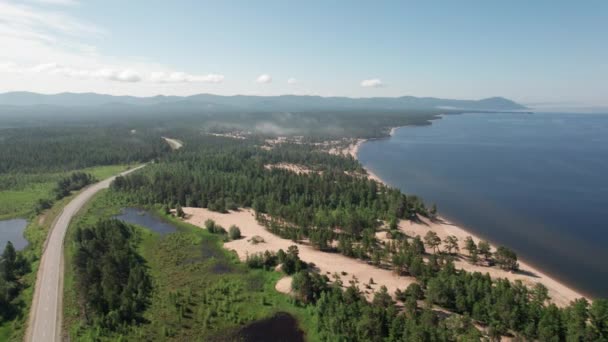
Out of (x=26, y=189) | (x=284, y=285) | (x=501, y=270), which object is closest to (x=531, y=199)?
(x=501, y=270)

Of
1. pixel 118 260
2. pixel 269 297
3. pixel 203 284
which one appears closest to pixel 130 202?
pixel 118 260

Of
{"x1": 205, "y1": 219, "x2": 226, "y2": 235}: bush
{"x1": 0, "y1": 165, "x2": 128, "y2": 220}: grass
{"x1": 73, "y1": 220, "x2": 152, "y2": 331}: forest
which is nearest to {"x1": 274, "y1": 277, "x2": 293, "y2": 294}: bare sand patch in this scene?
{"x1": 73, "y1": 220, "x2": 152, "y2": 331}: forest

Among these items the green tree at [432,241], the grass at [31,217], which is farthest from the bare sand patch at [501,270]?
the grass at [31,217]

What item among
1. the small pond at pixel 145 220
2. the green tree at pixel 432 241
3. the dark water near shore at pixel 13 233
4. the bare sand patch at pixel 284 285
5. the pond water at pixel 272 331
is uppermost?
the green tree at pixel 432 241

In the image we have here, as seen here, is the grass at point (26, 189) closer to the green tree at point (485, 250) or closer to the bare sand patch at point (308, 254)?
the bare sand patch at point (308, 254)

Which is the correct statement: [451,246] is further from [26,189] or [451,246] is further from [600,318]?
[26,189]
